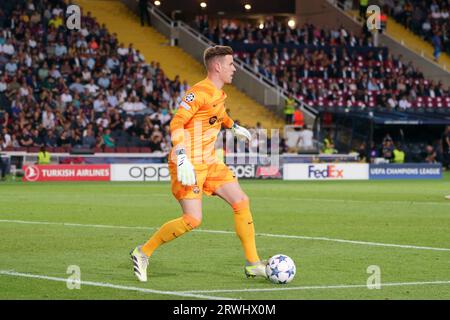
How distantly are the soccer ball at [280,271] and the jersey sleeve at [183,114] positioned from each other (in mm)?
1558

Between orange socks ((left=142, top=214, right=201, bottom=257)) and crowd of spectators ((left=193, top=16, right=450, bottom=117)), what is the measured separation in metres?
36.3

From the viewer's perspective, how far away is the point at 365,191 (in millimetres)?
30281

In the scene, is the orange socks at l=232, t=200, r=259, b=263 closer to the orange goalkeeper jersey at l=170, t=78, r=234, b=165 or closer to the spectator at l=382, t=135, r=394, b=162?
the orange goalkeeper jersey at l=170, t=78, r=234, b=165

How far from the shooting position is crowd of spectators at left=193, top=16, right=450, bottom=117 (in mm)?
49094

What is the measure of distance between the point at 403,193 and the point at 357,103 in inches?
794

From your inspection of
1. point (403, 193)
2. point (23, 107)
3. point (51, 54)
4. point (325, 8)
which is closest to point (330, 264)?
point (403, 193)

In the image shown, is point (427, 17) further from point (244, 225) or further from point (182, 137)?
point (182, 137)

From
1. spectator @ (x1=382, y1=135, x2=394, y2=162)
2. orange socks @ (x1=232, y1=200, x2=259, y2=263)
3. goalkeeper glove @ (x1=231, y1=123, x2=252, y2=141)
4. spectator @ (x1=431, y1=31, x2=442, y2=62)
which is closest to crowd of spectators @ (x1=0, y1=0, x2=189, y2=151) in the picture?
spectator @ (x1=382, y1=135, x2=394, y2=162)

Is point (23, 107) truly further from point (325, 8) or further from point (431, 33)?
point (431, 33)

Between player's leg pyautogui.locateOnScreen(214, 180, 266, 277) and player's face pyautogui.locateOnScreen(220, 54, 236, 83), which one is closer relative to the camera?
player's face pyautogui.locateOnScreen(220, 54, 236, 83)

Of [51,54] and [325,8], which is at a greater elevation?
[325,8]

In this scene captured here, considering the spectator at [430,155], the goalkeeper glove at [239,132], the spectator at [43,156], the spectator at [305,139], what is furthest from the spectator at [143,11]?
the goalkeeper glove at [239,132]

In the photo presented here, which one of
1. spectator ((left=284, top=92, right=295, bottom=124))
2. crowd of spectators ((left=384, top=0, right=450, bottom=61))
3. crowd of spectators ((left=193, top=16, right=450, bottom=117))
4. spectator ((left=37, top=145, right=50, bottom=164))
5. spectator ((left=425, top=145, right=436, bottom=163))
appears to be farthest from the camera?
crowd of spectators ((left=384, top=0, right=450, bottom=61))

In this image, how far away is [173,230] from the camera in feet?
37.3
